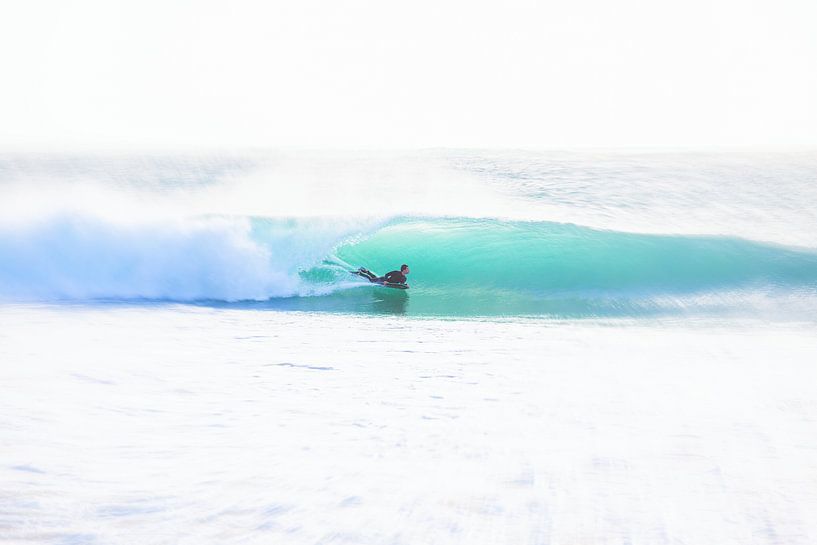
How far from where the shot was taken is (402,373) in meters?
4.41

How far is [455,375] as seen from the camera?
4375 mm

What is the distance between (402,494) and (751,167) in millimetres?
18807

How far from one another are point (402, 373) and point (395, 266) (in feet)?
16.9

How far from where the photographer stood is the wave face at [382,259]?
767 centimetres

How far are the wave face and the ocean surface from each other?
47 mm

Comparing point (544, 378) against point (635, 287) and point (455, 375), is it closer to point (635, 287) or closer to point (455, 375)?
point (455, 375)

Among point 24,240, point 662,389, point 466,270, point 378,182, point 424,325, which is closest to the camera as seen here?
point 662,389

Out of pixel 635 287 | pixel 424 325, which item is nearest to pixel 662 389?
pixel 424 325

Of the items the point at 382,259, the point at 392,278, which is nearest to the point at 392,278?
the point at 392,278

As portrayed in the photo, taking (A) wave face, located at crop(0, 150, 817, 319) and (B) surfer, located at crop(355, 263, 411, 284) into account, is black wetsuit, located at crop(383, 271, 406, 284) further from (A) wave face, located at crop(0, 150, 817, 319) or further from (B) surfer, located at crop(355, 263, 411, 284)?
(A) wave face, located at crop(0, 150, 817, 319)

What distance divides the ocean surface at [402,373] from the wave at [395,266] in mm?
43

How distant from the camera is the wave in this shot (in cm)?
767

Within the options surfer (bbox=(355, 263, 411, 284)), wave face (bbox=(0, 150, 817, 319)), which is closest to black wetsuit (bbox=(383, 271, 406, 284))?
surfer (bbox=(355, 263, 411, 284))

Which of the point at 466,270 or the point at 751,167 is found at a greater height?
the point at 751,167
